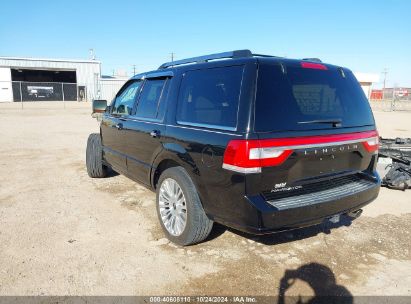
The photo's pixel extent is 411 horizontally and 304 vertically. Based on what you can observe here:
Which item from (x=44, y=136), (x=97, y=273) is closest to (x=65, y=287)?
(x=97, y=273)

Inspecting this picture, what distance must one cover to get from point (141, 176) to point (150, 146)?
569 millimetres

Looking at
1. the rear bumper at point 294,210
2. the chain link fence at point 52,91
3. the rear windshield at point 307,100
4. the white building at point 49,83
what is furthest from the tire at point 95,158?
the white building at point 49,83

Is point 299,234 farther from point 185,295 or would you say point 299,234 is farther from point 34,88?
point 34,88

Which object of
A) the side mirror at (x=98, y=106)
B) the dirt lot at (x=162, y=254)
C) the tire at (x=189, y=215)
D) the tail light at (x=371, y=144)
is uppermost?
the side mirror at (x=98, y=106)

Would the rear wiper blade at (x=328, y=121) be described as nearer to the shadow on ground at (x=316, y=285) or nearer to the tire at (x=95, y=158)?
the shadow on ground at (x=316, y=285)

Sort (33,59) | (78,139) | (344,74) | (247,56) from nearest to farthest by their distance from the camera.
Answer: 1. (247,56)
2. (344,74)
3. (78,139)
4. (33,59)

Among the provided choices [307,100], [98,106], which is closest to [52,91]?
[98,106]

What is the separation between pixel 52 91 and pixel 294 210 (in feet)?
125

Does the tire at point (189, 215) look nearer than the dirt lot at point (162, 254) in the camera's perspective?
No

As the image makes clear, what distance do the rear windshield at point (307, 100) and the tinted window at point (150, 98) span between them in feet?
5.23

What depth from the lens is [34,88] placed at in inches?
1359

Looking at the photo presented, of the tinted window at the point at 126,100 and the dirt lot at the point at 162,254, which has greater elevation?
the tinted window at the point at 126,100

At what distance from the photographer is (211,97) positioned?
10.6 feet

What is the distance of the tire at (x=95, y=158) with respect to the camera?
19.5 ft
